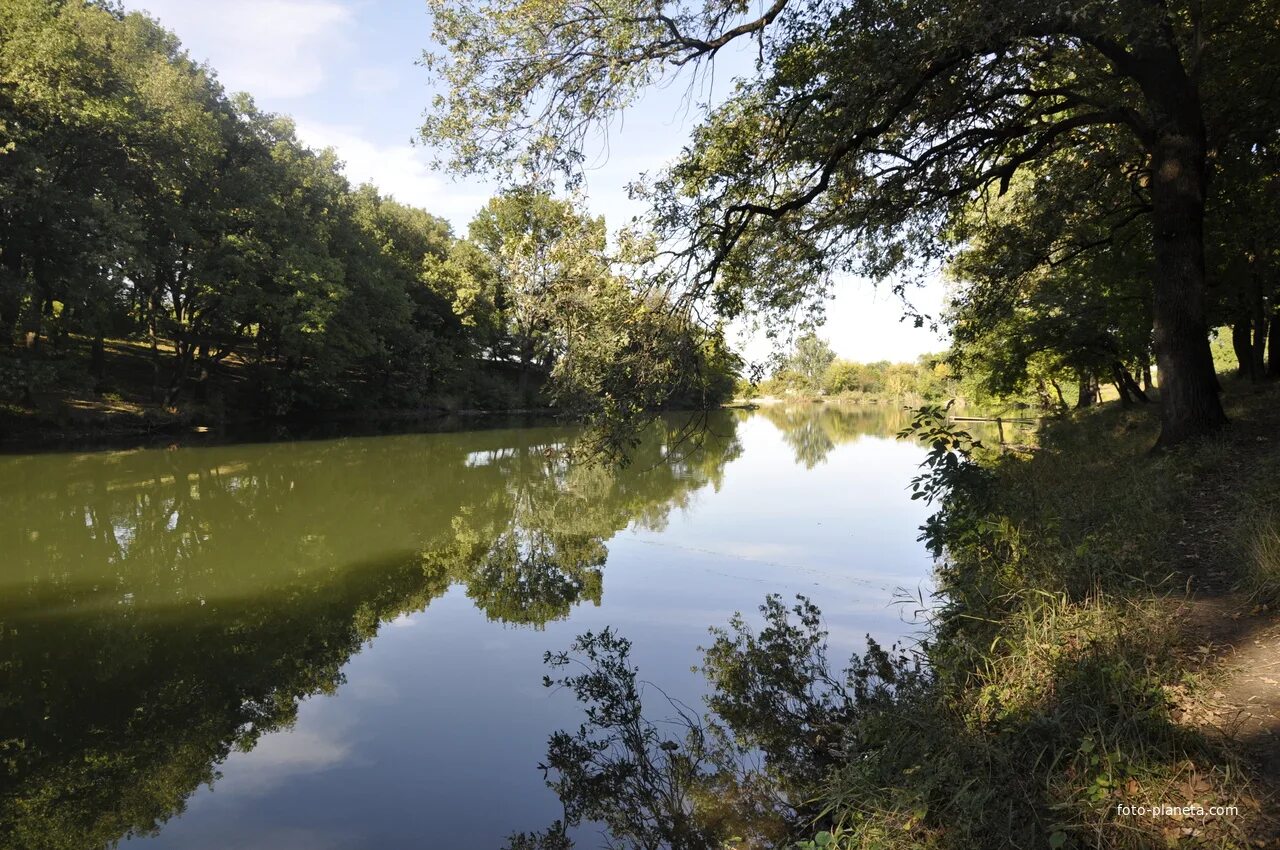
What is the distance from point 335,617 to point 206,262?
2167 centimetres

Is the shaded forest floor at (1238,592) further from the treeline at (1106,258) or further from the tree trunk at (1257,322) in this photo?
the tree trunk at (1257,322)

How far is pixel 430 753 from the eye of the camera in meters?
4.80

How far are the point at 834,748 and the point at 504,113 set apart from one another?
22.3ft

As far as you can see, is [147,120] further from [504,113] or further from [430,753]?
[430,753]

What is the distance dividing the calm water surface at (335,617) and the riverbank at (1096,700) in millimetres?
1738

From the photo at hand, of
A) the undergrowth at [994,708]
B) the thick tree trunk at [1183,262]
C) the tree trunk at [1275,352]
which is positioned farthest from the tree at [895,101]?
the tree trunk at [1275,352]

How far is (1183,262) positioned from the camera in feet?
25.6

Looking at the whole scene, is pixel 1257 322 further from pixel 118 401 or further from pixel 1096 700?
pixel 118 401

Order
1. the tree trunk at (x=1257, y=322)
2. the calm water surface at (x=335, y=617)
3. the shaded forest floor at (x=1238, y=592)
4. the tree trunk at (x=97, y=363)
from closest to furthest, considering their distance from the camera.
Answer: the shaded forest floor at (x=1238, y=592) → the calm water surface at (x=335, y=617) → the tree trunk at (x=1257, y=322) → the tree trunk at (x=97, y=363)

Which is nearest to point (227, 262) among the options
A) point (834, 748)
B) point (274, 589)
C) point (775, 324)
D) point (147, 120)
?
point (147, 120)

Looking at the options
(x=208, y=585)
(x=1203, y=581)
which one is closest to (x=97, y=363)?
(x=208, y=585)

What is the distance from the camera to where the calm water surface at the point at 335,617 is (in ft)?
14.0

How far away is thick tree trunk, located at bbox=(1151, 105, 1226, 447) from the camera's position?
7.69m

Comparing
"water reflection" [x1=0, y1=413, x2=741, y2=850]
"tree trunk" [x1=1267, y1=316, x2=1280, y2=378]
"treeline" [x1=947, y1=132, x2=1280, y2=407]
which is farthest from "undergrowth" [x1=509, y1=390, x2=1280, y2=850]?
"tree trunk" [x1=1267, y1=316, x2=1280, y2=378]
